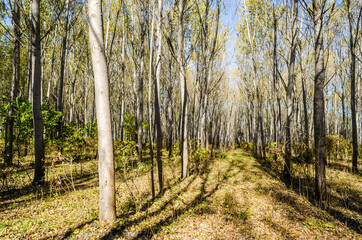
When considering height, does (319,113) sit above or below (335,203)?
above

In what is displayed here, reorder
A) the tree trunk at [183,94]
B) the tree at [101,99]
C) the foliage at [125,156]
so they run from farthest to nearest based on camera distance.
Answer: the tree trunk at [183,94] → the foliage at [125,156] → the tree at [101,99]

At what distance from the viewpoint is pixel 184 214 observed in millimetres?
3764

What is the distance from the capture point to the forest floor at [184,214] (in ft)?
9.68

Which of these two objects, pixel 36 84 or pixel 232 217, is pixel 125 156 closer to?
pixel 36 84

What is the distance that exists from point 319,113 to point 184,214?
162 inches

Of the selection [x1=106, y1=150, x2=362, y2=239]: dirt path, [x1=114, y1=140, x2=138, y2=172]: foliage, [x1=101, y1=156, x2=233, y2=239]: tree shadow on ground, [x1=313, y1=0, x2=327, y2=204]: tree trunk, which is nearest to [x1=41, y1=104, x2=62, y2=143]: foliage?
[x1=114, y1=140, x2=138, y2=172]: foliage

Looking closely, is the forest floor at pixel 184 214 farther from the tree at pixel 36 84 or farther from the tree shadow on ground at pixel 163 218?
the tree at pixel 36 84

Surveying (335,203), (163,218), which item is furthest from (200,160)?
(335,203)

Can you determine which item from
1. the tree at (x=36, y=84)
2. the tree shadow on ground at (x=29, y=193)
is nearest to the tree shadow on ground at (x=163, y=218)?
the tree shadow on ground at (x=29, y=193)

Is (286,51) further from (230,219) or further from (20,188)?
(20,188)

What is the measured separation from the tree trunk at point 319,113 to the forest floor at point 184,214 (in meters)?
0.52

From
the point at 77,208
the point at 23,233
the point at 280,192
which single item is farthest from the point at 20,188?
the point at 280,192

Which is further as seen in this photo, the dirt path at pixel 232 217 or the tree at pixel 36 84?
the tree at pixel 36 84

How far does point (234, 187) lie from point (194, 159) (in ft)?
6.54
